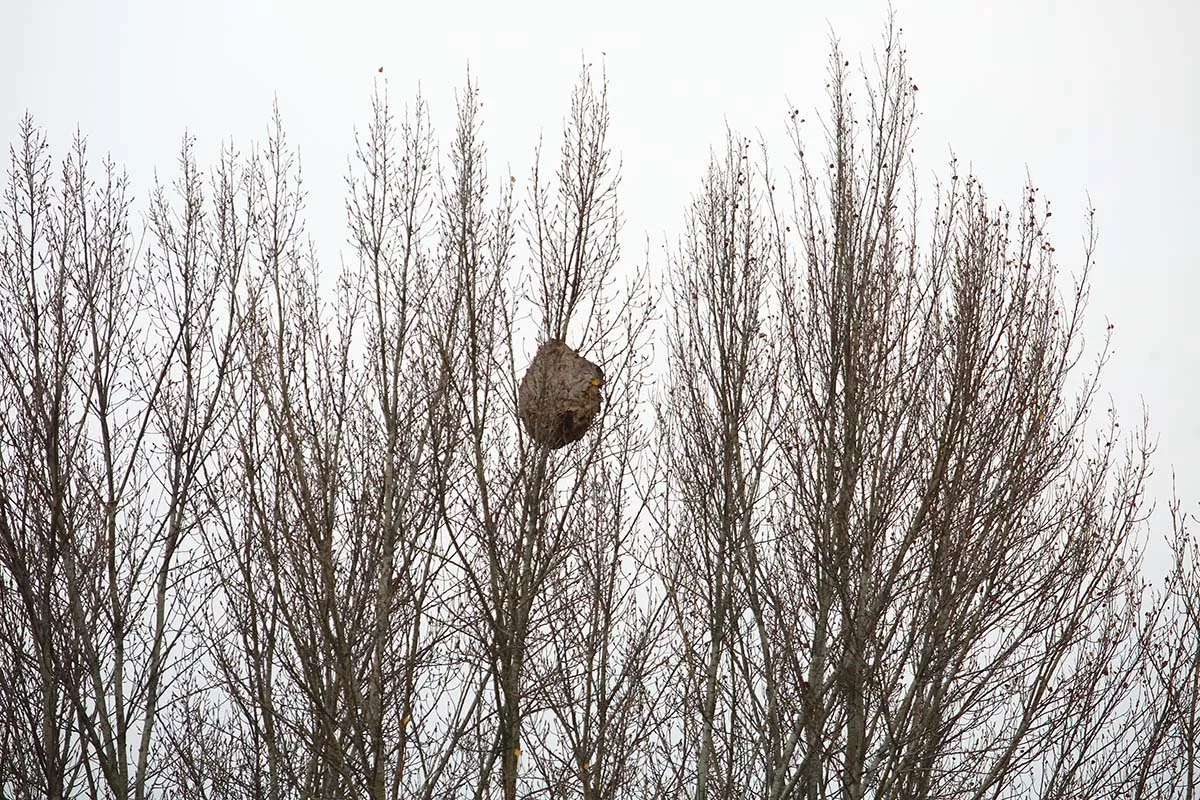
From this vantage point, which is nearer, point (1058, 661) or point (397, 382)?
point (1058, 661)

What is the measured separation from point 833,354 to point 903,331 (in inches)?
18.4

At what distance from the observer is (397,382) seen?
289 inches

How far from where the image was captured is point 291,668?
509cm

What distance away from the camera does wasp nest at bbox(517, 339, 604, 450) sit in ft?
17.8

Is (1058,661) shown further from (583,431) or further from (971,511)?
(583,431)

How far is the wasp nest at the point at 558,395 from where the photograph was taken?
5.41 m

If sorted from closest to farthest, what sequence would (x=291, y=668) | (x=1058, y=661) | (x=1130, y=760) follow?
(x=291, y=668) → (x=1058, y=661) → (x=1130, y=760)

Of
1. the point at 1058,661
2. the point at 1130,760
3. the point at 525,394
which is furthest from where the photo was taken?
the point at 1130,760

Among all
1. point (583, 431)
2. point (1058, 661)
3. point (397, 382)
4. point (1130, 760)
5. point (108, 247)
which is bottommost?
point (1130, 760)

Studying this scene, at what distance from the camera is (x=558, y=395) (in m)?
5.41

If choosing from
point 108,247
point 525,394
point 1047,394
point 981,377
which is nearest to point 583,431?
point 525,394

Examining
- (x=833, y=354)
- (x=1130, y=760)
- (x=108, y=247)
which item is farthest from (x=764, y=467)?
(x=108, y=247)

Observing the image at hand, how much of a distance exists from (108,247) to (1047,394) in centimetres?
667

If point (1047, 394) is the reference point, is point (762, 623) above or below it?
below
